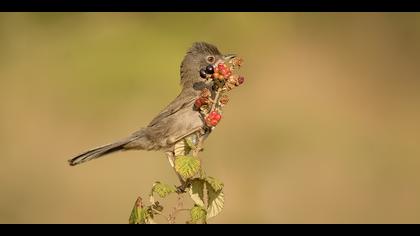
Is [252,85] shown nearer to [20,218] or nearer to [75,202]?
[75,202]

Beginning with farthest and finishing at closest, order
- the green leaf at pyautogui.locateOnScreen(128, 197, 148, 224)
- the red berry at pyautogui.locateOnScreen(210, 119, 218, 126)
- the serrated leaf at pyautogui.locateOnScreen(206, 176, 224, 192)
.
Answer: the red berry at pyautogui.locateOnScreen(210, 119, 218, 126), the serrated leaf at pyautogui.locateOnScreen(206, 176, 224, 192), the green leaf at pyautogui.locateOnScreen(128, 197, 148, 224)

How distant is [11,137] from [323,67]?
177 inches

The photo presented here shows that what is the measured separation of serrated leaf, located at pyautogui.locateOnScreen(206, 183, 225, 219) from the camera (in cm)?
401

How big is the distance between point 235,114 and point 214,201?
690 cm

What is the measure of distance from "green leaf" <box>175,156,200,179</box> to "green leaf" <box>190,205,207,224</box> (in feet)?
0.74

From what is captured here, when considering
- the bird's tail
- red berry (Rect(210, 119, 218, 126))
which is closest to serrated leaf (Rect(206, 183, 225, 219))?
red berry (Rect(210, 119, 218, 126))

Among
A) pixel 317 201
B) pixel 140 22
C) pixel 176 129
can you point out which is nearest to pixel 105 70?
pixel 140 22

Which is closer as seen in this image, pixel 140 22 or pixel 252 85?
pixel 252 85

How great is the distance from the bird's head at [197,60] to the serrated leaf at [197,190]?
10.1 feet

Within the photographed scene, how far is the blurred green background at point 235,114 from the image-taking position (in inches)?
365

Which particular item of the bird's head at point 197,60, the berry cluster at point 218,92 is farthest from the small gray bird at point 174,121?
the berry cluster at point 218,92

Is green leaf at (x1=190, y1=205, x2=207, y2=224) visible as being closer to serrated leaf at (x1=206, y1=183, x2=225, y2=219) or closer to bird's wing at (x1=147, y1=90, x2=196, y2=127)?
serrated leaf at (x1=206, y1=183, x2=225, y2=219)

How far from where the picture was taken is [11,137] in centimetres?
1061

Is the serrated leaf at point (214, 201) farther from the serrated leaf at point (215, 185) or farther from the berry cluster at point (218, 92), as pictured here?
the berry cluster at point (218, 92)
